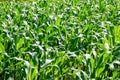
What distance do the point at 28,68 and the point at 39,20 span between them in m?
3.62

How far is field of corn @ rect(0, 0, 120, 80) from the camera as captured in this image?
161 inches

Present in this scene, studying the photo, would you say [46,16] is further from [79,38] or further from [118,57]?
[118,57]

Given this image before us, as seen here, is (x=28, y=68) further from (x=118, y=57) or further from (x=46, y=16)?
(x=46, y=16)

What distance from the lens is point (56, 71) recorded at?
4441 millimetres

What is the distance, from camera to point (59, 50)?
535 centimetres

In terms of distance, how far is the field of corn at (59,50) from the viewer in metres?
4.10

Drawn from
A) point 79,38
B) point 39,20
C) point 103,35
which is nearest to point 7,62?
point 79,38

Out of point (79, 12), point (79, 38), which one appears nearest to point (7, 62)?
point (79, 38)

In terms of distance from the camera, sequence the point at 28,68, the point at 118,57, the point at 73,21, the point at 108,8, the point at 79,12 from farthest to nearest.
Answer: the point at 108,8 → the point at 79,12 → the point at 73,21 → the point at 118,57 → the point at 28,68

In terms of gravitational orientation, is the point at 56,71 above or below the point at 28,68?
below

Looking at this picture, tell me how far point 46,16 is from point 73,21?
746 mm

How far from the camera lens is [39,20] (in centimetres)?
738

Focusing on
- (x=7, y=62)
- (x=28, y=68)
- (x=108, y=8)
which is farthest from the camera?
(x=108, y=8)

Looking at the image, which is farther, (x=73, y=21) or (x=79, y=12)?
(x=79, y=12)
